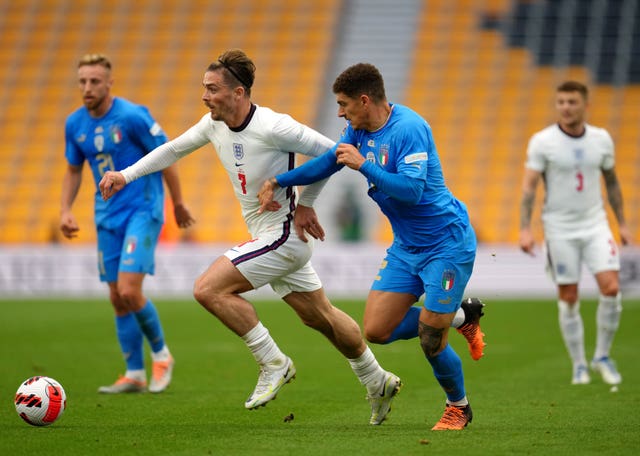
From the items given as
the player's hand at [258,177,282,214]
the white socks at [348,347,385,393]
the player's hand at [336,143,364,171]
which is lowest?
the white socks at [348,347,385,393]

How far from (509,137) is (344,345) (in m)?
19.8

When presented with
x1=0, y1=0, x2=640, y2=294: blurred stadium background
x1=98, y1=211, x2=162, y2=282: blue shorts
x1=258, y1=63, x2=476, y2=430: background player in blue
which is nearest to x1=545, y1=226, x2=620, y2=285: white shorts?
x1=258, y1=63, x2=476, y2=430: background player in blue

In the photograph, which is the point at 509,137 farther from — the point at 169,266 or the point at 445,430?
the point at 445,430

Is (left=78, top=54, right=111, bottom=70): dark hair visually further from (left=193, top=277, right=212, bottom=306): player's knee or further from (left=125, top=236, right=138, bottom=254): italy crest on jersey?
(left=193, top=277, right=212, bottom=306): player's knee

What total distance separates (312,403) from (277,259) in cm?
172

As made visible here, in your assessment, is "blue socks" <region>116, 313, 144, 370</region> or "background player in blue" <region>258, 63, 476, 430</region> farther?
"blue socks" <region>116, 313, 144, 370</region>

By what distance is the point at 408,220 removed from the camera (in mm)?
7012

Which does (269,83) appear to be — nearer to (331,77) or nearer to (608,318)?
(331,77)

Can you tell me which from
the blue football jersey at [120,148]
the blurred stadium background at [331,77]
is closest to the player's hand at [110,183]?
the blue football jersey at [120,148]

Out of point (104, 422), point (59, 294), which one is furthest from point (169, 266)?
point (104, 422)

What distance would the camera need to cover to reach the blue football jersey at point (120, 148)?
9180 mm

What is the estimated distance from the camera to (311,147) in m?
7.39

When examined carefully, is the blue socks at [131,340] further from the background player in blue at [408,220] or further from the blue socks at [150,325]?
the background player in blue at [408,220]

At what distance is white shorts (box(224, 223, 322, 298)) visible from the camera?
7.26 meters
